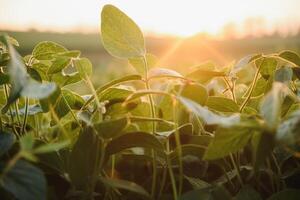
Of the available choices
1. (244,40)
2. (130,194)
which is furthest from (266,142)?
(244,40)

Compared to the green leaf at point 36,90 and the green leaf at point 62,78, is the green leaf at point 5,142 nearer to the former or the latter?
the green leaf at point 36,90

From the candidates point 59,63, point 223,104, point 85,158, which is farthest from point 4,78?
point 223,104

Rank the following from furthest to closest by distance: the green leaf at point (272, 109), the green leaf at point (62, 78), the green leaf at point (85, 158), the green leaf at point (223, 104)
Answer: the green leaf at point (62, 78) → the green leaf at point (223, 104) → the green leaf at point (85, 158) → the green leaf at point (272, 109)

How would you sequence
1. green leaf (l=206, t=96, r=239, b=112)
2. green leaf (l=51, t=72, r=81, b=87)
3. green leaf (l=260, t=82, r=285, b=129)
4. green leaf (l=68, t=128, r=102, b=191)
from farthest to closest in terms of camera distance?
green leaf (l=51, t=72, r=81, b=87)
green leaf (l=206, t=96, r=239, b=112)
green leaf (l=68, t=128, r=102, b=191)
green leaf (l=260, t=82, r=285, b=129)

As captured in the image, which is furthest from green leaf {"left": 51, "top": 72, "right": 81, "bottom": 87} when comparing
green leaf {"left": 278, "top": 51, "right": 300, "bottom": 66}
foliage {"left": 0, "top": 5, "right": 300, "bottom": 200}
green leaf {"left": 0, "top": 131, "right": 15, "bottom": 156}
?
green leaf {"left": 278, "top": 51, "right": 300, "bottom": 66}

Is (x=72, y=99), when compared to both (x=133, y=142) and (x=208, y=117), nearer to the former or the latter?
(x=133, y=142)

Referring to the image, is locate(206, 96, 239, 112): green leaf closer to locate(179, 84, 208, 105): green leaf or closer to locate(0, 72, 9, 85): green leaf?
locate(179, 84, 208, 105): green leaf

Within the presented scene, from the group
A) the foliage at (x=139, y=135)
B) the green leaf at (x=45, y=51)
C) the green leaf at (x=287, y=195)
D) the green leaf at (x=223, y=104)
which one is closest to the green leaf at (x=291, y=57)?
the foliage at (x=139, y=135)
